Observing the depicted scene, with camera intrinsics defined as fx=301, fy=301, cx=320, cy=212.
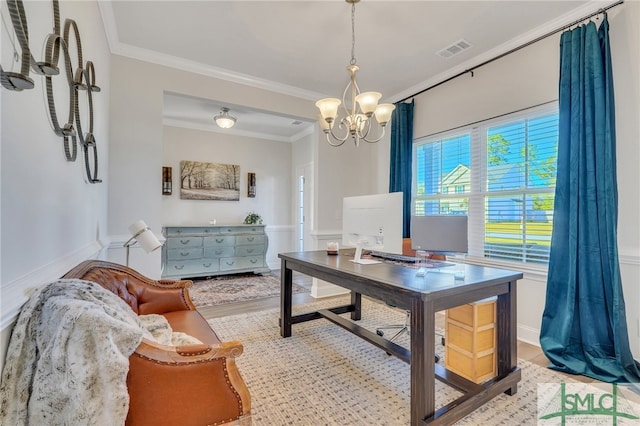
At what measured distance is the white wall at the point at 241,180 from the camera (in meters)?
5.39

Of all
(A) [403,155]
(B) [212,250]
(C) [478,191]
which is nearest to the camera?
(C) [478,191]

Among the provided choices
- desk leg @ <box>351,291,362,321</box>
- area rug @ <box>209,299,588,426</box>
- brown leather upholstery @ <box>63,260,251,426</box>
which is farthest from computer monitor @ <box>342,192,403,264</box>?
brown leather upholstery @ <box>63,260,251,426</box>

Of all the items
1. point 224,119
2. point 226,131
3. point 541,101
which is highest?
point 226,131

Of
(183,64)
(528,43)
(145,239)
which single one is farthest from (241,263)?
(528,43)

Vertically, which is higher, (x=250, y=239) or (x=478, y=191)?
(x=478, y=191)

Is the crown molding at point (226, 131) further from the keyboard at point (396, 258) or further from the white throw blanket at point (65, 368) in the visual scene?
the white throw blanket at point (65, 368)

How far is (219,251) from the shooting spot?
17.1 ft

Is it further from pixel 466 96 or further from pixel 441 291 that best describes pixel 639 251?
pixel 466 96

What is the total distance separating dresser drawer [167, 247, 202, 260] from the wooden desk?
325 centimetres

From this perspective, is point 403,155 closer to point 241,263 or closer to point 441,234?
point 441,234

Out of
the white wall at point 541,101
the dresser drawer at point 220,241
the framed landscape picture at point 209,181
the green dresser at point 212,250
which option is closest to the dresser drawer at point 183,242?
the green dresser at point 212,250

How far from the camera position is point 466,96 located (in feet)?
11.1

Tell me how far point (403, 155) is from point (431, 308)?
2.76 m

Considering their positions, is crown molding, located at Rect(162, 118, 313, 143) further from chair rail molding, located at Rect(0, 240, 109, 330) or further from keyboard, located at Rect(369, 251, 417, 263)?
chair rail molding, located at Rect(0, 240, 109, 330)
